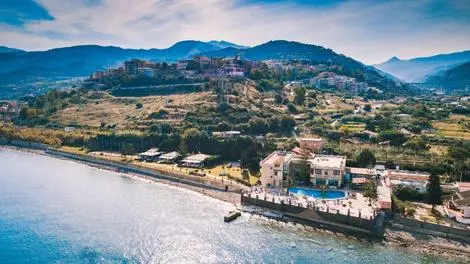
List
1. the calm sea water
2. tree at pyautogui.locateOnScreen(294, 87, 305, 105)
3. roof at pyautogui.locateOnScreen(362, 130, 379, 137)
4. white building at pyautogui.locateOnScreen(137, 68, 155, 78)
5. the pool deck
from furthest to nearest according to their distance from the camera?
white building at pyautogui.locateOnScreen(137, 68, 155, 78), tree at pyautogui.locateOnScreen(294, 87, 305, 105), roof at pyautogui.locateOnScreen(362, 130, 379, 137), the pool deck, the calm sea water

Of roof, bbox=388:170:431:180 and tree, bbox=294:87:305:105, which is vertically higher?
tree, bbox=294:87:305:105

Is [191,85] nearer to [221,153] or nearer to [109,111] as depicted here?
[109,111]

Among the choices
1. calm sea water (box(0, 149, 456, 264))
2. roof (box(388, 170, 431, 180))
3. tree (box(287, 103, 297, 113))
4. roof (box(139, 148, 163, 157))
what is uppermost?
tree (box(287, 103, 297, 113))

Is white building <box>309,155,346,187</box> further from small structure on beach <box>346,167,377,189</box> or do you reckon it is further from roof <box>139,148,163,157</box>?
roof <box>139,148,163,157</box>

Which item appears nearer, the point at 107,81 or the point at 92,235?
the point at 92,235

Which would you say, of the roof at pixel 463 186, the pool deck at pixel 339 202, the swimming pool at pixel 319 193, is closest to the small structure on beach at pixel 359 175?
the pool deck at pixel 339 202

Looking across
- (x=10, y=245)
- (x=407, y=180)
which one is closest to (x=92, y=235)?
(x=10, y=245)

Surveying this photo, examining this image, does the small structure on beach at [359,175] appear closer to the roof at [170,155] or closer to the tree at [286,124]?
the roof at [170,155]

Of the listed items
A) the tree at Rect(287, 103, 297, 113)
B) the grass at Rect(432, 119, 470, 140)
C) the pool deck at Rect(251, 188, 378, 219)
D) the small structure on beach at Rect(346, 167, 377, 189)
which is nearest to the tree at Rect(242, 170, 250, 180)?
the pool deck at Rect(251, 188, 378, 219)
